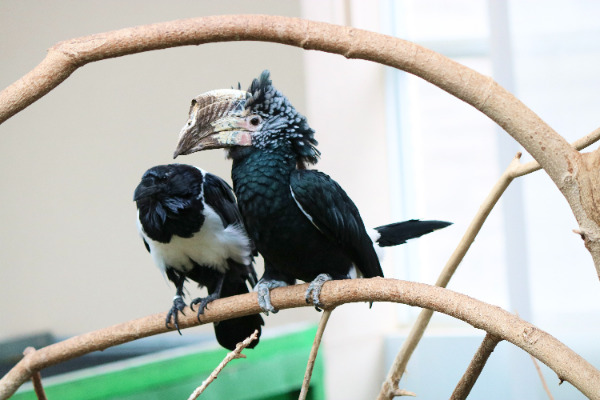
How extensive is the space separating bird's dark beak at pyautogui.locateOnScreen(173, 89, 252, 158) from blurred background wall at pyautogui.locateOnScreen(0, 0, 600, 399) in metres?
0.79

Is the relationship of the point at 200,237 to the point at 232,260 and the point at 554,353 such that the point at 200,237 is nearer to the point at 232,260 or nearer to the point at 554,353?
the point at 232,260

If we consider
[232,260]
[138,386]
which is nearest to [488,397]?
[138,386]

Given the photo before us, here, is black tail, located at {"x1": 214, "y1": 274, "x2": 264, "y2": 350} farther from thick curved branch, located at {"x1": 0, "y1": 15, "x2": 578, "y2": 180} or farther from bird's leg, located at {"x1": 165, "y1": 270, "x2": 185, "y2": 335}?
thick curved branch, located at {"x1": 0, "y1": 15, "x2": 578, "y2": 180}

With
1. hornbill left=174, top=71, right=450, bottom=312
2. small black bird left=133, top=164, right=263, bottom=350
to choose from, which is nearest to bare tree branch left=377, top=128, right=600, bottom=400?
hornbill left=174, top=71, right=450, bottom=312

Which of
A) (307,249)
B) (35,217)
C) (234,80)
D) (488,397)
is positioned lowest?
(488,397)

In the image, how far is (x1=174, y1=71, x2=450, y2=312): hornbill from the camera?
3.19ft

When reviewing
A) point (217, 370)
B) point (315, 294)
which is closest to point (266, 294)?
point (315, 294)

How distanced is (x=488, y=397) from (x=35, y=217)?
5.21 ft

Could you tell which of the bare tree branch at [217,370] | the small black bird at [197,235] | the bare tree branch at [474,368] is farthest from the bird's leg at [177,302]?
the bare tree branch at [474,368]

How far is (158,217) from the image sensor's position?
1111mm

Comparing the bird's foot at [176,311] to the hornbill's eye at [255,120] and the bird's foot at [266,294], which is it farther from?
the hornbill's eye at [255,120]

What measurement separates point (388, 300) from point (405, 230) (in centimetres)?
36

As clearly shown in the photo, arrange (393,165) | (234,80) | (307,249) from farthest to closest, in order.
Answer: (393,165) → (234,80) → (307,249)

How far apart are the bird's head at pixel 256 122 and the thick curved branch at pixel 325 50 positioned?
0.83ft
